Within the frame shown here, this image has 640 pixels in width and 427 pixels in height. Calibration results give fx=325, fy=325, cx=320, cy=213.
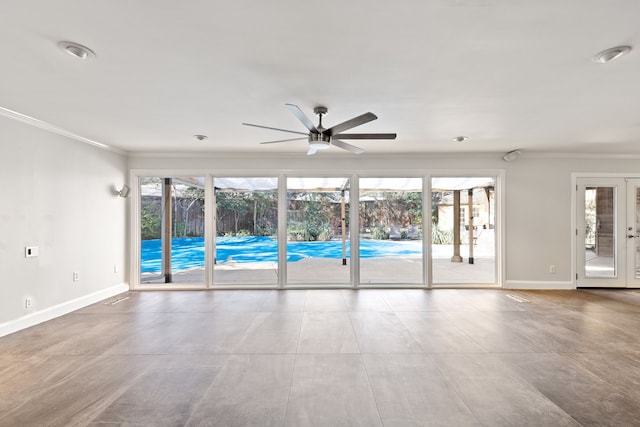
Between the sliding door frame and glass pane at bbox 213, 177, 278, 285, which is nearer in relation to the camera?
the sliding door frame

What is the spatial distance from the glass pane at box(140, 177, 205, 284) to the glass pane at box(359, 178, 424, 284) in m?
3.04

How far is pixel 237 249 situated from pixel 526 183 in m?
5.44

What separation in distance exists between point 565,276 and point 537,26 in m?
5.45

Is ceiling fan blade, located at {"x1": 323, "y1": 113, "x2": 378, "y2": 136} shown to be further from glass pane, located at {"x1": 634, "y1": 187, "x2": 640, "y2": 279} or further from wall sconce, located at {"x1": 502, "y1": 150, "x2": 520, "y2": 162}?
glass pane, located at {"x1": 634, "y1": 187, "x2": 640, "y2": 279}

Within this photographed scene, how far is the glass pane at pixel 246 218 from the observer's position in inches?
237

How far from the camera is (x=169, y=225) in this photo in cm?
602

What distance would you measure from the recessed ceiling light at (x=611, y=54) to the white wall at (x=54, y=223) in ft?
18.5

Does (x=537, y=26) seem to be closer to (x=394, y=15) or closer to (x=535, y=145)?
(x=394, y=15)

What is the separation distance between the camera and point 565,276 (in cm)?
586

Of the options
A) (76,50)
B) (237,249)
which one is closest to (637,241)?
(237,249)

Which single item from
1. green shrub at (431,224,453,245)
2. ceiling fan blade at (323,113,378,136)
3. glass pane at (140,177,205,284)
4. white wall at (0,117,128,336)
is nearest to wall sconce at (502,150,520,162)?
green shrub at (431,224,453,245)

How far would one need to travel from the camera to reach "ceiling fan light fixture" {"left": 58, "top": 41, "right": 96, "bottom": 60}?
218cm

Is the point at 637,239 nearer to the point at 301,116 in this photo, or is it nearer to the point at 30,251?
the point at 301,116

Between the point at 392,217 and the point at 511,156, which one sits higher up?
the point at 511,156
